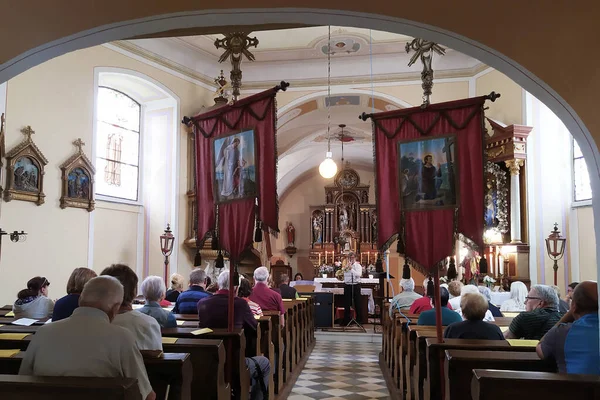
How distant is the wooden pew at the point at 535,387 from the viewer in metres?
2.41

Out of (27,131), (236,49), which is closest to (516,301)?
(236,49)

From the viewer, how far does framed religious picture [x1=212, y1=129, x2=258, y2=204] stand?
14.1 feet

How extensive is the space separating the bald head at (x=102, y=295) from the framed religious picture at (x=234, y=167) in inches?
74.3

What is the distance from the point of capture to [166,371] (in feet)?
8.82

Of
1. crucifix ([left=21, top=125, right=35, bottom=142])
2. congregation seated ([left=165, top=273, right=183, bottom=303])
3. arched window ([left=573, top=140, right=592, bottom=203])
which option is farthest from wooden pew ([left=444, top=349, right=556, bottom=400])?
arched window ([left=573, top=140, right=592, bottom=203])

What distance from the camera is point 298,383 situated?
621 centimetres

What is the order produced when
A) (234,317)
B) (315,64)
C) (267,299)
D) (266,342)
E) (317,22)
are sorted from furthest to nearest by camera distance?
(315,64) → (267,299) → (266,342) → (234,317) → (317,22)

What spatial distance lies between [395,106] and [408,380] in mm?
8336

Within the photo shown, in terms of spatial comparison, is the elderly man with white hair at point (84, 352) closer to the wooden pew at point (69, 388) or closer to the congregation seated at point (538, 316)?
the wooden pew at point (69, 388)

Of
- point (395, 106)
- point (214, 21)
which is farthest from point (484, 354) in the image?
point (395, 106)

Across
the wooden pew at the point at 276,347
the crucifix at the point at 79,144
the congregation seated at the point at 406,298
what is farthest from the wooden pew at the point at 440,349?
the crucifix at the point at 79,144

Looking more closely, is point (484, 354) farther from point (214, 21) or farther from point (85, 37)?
point (85, 37)

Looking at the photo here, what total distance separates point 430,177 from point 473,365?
1480mm

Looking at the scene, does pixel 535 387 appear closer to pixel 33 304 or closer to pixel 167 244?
pixel 33 304
